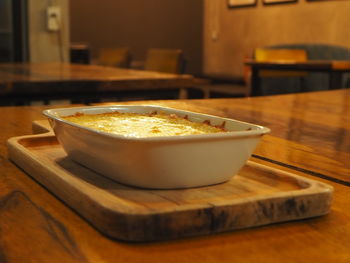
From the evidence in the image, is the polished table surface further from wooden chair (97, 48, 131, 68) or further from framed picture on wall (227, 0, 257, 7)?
framed picture on wall (227, 0, 257, 7)

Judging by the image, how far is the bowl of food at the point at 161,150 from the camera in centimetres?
48

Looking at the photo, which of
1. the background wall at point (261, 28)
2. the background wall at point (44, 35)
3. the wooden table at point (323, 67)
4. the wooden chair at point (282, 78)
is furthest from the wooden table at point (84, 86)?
the background wall at point (261, 28)

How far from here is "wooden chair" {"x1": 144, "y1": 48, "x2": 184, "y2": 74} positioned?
308 cm

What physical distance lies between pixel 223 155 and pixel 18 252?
205 millimetres

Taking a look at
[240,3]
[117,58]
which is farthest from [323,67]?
[240,3]

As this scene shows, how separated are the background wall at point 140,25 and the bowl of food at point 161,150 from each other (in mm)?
6598

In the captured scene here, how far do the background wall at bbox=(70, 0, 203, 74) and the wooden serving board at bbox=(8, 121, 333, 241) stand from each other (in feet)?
21.8

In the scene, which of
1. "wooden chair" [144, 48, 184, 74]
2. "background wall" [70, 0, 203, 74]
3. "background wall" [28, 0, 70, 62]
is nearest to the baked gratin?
"wooden chair" [144, 48, 184, 74]

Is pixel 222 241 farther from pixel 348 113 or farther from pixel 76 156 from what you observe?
pixel 348 113

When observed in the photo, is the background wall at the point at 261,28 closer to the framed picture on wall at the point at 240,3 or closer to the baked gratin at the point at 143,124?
the framed picture on wall at the point at 240,3

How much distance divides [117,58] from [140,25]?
3.54m

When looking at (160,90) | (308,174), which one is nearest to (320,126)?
(308,174)

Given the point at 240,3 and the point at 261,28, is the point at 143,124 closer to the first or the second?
the point at 261,28

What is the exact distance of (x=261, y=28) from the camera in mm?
6840
